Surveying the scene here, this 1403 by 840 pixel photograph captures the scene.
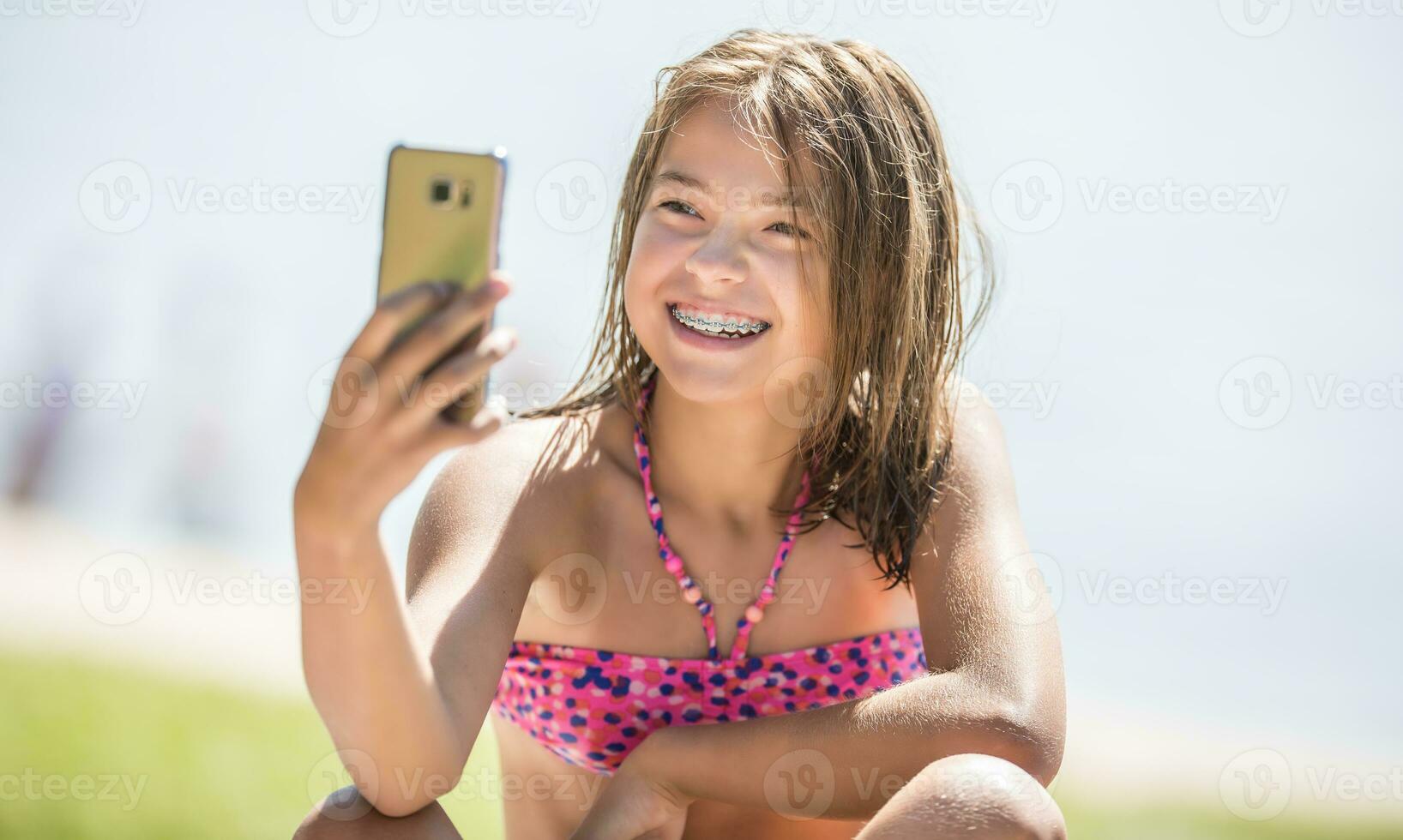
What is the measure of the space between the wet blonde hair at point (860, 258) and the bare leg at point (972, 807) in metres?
0.68

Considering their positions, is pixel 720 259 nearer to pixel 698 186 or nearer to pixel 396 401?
pixel 698 186

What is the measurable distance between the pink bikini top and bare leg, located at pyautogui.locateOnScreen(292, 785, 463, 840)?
61 centimetres

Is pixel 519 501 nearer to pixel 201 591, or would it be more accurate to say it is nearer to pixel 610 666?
pixel 610 666

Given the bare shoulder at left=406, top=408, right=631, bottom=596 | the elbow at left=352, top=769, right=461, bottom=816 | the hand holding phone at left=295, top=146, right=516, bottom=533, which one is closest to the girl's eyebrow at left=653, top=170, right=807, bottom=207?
the bare shoulder at left=406, top=408, right=631, bottom=596

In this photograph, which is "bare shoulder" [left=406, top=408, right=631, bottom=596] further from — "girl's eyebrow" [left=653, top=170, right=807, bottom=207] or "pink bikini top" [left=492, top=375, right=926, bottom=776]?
"girl's eyebrow" [left=653, top=170, right=807, bottom=207]

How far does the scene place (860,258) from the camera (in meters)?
2.37

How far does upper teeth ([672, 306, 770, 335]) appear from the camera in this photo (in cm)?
228

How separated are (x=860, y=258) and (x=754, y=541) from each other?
2.09 feet

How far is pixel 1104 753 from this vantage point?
20.5 ft

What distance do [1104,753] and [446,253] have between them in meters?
5.62

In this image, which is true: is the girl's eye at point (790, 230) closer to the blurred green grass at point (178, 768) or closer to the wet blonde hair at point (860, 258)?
the wet blonde hair at point (860, 258)

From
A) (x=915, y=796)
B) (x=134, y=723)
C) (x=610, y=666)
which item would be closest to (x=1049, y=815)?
(x=915, y=796)

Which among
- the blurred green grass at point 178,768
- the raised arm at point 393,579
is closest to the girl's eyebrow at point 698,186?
the raised arm at point 393,579

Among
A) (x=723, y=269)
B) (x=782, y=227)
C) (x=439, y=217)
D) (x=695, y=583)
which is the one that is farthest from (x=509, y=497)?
(x=439, y=217)
